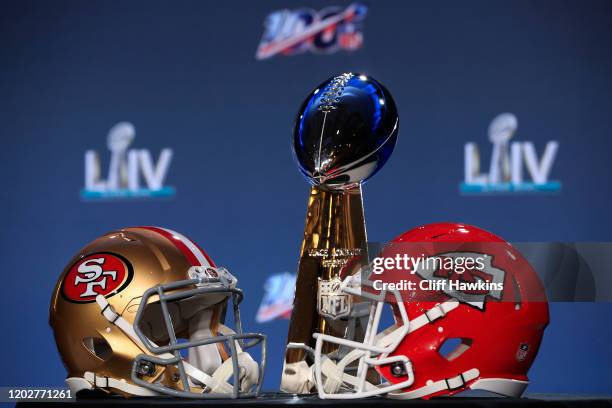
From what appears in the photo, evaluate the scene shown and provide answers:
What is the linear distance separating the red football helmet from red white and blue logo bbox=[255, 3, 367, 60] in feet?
5.66

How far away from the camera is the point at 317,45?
296 centimetres

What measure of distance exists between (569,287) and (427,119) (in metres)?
1.56

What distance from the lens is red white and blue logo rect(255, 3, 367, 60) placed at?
2938mm

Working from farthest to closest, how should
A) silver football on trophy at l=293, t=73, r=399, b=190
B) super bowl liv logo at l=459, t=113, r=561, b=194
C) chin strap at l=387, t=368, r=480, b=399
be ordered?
super bowl liv logo at l=459, t=113, r=561, b=194 < silver football on trophy at l=293, t=73, r=399, b=190 < chin strap at l=387, t=368, r=480, b=399

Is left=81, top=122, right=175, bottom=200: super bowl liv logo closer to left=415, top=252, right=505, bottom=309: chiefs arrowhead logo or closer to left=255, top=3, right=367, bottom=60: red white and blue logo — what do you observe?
left=255, top=3, right=367, bottom=60: red white and blue logo

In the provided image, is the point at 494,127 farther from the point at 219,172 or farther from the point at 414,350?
the point at 414,350

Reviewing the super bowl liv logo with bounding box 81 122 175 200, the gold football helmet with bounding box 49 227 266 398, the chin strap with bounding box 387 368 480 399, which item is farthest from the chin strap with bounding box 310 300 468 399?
the super bowl liv logo with bounding box 81 122 175 200

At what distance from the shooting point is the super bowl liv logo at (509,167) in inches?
111

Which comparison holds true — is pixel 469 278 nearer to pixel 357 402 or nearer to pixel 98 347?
pixel 357 402

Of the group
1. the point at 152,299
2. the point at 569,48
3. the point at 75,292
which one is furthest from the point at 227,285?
the point at 569,48

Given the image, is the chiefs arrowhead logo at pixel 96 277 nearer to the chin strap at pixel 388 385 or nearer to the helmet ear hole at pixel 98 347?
the helmet ear hole at pixel 98 347

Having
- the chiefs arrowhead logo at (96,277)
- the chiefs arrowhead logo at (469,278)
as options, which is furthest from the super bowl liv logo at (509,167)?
the chiefs arrowhead logo at (96,277)

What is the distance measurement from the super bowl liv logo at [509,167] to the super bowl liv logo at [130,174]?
3.18ft

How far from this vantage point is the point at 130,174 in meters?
2.98
